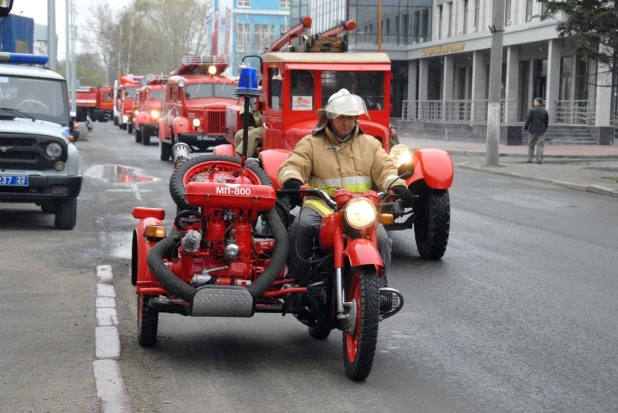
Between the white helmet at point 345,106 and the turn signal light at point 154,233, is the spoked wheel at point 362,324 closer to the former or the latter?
the white helmet at point 345,106

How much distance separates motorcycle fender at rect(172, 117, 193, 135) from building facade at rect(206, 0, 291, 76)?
3097 cm

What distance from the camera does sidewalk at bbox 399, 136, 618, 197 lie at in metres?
22.7

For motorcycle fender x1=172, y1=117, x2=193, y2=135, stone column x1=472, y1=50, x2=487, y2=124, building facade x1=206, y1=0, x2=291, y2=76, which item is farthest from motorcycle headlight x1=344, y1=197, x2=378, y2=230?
building facade x1=206, y1=0, x2=291, y2=76

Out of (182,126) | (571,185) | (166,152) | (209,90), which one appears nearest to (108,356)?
(571,185)

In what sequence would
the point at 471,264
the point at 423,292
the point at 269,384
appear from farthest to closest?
the point at 471,264 → the point at 423,292 → the point at 269,384

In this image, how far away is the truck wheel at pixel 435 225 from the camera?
37.7 ft

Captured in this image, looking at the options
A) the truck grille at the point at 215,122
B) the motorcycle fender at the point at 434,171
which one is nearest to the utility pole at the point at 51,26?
the truck grille at the point at 215,122

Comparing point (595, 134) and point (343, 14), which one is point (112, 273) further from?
point (343, 14)

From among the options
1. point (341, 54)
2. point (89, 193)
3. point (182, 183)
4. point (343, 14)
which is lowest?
point (89, 193)

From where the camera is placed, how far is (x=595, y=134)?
41.5m

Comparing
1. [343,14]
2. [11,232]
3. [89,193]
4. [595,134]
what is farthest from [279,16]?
[11,232]

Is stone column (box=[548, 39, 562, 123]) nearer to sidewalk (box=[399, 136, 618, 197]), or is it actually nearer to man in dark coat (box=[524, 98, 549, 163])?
sidewalk (box=[399, 136, 618, 197])

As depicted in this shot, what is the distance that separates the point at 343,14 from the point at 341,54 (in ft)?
181

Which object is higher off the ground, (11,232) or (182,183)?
(182,183)
